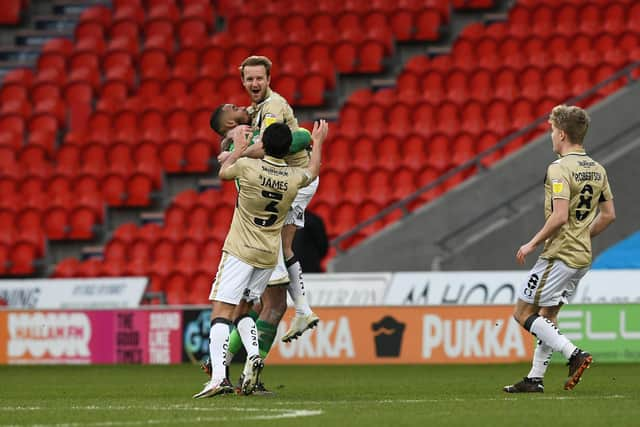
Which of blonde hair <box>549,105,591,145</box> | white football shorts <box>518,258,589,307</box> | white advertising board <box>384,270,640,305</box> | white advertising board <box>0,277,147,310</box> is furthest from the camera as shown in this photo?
white advertising board <box>0,277,147,310</box>

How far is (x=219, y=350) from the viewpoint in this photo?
9.47m

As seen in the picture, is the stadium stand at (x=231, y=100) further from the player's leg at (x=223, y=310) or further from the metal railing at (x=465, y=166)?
the player's leg at (x=223, y=310)

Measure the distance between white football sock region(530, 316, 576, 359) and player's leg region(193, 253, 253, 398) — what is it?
2131 millimetres

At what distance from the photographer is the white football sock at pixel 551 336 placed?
966 cm

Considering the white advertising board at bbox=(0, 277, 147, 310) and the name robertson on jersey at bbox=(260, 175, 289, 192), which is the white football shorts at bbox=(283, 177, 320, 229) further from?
the white advertising board at bbox=(0, 277, 147, 310)

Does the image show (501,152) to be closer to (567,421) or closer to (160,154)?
(160,154)

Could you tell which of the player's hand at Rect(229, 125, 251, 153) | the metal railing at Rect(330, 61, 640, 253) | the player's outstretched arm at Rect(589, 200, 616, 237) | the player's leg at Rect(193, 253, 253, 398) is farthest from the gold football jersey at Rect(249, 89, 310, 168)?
the metal railing at Rect(330, 61, 640, 253)

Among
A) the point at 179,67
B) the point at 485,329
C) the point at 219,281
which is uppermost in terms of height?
the point at 179,67

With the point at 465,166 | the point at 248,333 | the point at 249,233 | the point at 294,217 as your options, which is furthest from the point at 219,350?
the point at 465,166

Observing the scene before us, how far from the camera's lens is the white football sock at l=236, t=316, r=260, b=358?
969 cm

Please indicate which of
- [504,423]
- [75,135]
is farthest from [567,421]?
[75,135]

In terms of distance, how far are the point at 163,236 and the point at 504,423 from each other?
14025mm

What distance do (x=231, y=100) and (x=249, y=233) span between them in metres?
13.3

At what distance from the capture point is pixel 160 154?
2238 cm
